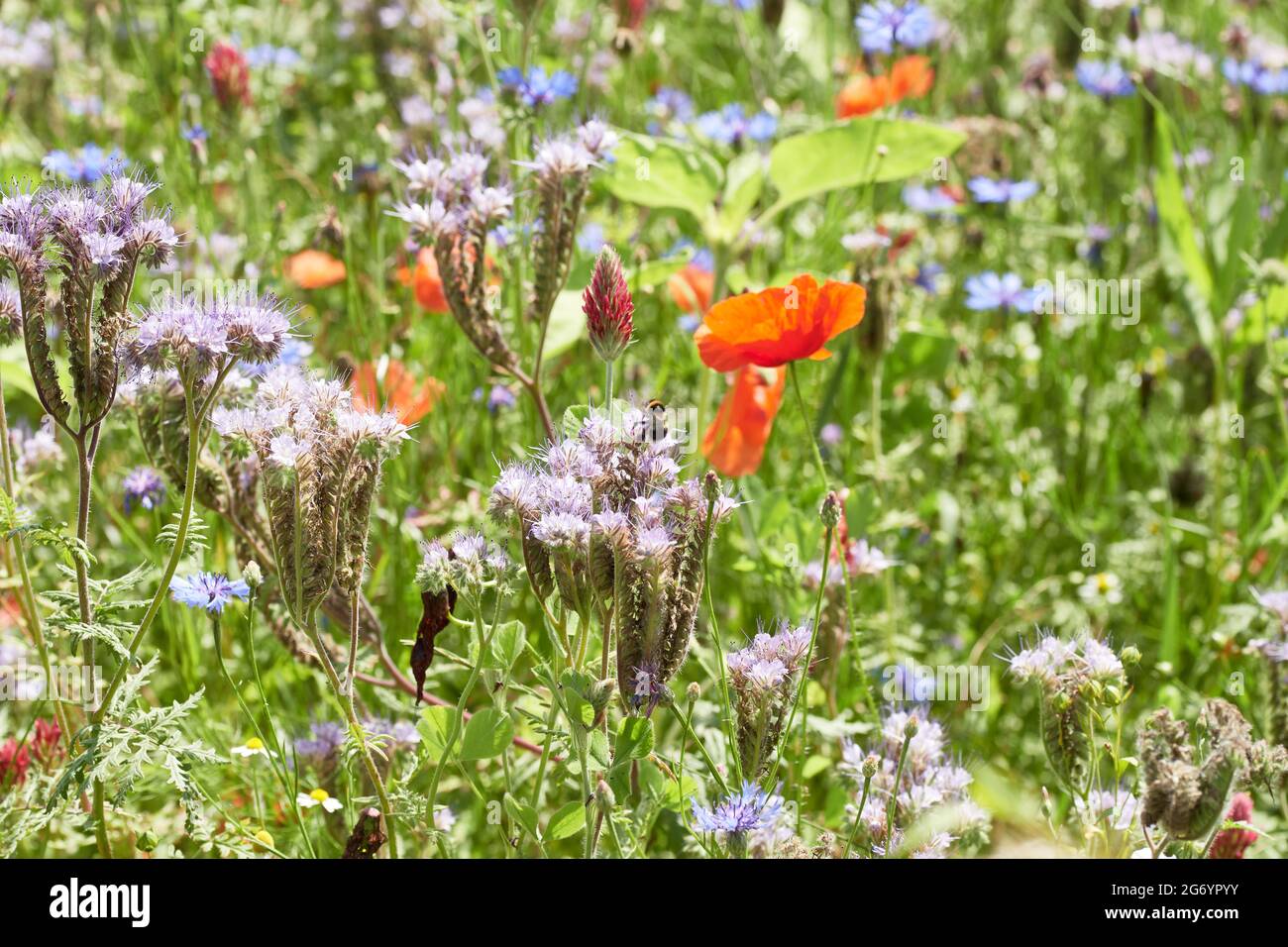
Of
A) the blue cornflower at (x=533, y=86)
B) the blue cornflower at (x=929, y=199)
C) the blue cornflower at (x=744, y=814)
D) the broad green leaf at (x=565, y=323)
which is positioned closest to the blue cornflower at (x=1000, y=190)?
the blue cornflower at (x=929, y=199)

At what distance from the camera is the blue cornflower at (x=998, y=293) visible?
11.1 feet

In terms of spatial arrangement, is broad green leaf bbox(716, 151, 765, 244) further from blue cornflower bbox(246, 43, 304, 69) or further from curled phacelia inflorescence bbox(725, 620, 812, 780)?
blue cornflower bbox(246, 43, 304, 69)

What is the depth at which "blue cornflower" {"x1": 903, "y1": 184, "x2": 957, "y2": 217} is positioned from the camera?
3631mm

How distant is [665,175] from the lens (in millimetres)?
2750

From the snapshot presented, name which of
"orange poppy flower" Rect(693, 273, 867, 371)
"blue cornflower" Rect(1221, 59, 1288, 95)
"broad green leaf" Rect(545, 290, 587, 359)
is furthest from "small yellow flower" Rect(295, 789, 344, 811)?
"blue cornflower" Rect(1221, 59, 1288, 95)

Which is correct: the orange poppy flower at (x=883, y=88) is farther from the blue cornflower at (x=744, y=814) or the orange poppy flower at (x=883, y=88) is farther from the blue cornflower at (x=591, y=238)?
the blue cornflower at (x=744, y=814)

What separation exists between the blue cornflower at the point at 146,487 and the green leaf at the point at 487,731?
2.92 feet

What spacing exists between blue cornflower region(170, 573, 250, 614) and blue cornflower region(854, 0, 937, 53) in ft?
6.61

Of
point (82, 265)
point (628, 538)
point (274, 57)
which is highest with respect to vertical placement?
point (274, 57)

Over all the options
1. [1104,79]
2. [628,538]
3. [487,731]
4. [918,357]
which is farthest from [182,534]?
[1104,79]

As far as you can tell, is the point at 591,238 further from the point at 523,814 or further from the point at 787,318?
the point at 523,814

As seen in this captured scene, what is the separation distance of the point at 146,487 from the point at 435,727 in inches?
35.3
